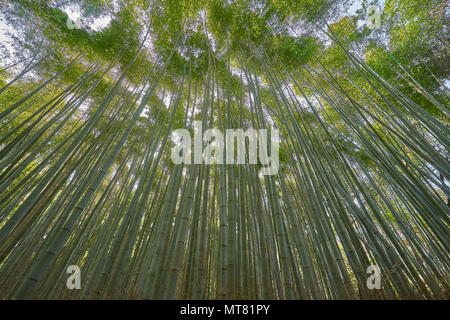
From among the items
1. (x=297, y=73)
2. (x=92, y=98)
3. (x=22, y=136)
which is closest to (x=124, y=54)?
(x=92, y=98)

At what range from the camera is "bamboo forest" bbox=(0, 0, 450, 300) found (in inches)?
49.6

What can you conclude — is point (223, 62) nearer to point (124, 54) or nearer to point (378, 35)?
point (124, 54)

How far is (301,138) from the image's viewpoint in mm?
2045

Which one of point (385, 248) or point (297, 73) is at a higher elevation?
point (297, 73)

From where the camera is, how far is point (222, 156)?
1.89 metres

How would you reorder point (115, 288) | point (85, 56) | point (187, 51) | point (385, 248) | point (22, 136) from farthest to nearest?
point (85, 56) → point (187, 51) → point (22, 136) → point (385, 248) → point (115, 288)

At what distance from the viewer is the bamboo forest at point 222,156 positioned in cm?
126

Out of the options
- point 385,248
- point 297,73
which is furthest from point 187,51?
point 385,248

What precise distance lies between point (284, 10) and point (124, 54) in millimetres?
2620

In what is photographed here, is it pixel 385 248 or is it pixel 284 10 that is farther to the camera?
pixel 284 10

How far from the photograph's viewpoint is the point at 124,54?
11.3ft

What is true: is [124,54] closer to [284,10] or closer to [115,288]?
[284,10]

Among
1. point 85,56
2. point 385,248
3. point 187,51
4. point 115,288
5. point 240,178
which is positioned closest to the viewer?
point 115,288
